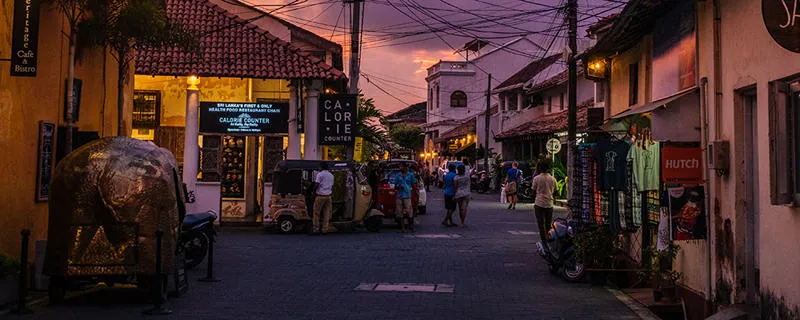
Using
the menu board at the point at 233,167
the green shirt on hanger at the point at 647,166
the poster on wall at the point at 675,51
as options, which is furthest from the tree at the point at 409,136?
the green shirt on hanger at the point at 647,166

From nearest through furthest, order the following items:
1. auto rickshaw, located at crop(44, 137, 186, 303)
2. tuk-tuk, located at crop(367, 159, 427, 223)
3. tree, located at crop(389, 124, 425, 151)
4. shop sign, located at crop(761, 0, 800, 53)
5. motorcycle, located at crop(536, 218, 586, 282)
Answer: shop sign, located at crop(761, 0, 800, 53), auto rickshaw, located at crop(44, 137, 186, 303), motorcycle, located at crop(536, 218, 586, 282), tuk-tuk, located at crop(367, 159, 427, 223), tree, located at crop(389, 124, 425, 151)

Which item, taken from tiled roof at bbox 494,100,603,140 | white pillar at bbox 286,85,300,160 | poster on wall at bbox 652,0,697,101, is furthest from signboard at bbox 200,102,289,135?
tiled roof at bbox 494,100,603,140

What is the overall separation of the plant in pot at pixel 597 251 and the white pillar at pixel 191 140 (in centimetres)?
1349

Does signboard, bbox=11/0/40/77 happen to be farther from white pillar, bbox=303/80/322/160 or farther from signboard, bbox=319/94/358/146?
signboard, bbox=319/94/358/146

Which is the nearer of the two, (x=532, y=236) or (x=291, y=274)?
(x=291, y=274)

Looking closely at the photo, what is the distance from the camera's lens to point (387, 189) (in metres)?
24.0

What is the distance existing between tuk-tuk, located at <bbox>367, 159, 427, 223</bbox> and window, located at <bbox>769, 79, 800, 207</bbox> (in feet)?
49.4

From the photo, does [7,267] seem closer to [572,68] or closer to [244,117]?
[244,117]

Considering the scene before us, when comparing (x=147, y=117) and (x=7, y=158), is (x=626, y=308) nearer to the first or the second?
(x=7, y=158)

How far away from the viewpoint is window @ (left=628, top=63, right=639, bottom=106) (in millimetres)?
15163

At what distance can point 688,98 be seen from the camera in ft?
33.1

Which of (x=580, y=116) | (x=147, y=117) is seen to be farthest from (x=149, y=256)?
(x=580, y=116)

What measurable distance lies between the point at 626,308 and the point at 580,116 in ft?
92.5

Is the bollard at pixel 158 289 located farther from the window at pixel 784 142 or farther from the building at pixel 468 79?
the building at pixel 468 79
